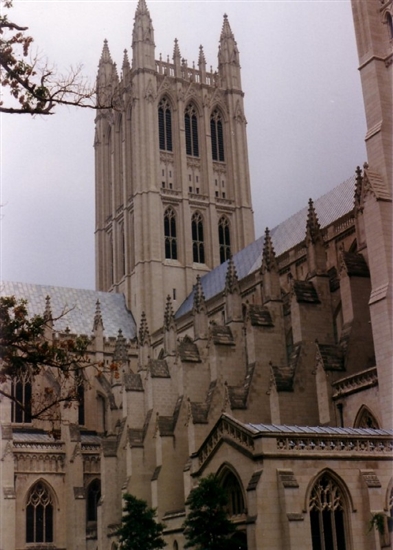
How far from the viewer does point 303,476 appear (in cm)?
2345

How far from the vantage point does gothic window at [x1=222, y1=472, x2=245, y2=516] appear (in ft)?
82.4

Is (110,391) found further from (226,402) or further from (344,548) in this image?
(344,548)

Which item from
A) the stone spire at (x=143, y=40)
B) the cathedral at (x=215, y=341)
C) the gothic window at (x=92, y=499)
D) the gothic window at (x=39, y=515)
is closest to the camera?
the cathedral at (x=215, y=341)

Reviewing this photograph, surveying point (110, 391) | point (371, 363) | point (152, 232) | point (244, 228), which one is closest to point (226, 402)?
point (371, 363)

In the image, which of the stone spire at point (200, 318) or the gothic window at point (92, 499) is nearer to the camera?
the stone spire at point (200, 318)

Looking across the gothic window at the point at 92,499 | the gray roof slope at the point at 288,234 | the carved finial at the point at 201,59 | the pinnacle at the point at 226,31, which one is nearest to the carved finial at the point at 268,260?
the gray roof slope at the point at 288,234

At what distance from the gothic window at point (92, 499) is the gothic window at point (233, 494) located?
2707 cm

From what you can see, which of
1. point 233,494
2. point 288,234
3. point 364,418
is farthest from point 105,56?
point 233,494

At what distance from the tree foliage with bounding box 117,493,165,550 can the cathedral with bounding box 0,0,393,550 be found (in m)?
1.59

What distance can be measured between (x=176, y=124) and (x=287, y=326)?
117 feet

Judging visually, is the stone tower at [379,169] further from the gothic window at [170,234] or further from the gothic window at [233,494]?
the gothic window at [170,234]

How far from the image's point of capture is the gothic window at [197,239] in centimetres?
7125

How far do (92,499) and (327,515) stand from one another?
1185 inches

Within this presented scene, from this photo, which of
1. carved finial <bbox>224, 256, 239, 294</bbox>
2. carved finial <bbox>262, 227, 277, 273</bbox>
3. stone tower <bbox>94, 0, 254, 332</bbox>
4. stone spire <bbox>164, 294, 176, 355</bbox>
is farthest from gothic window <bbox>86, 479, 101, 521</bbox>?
carved finial <bbox>262, 227, 277, 273</bbox>
